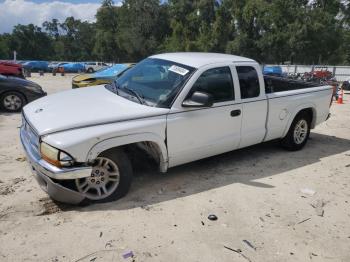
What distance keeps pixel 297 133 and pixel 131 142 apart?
3824mm

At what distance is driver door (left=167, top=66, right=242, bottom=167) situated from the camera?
16.0ft

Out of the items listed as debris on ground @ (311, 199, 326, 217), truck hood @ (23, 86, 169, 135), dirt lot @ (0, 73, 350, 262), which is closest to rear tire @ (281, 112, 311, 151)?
dirt lot @ (0, 73, 350, 262)

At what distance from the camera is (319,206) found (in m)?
4.81

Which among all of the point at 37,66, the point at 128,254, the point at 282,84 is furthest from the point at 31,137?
the point at 37,66

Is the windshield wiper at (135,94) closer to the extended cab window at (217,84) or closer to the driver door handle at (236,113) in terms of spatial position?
the extended cab window at (217,84)

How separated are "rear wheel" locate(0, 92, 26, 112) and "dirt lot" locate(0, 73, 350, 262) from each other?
14.6 ft

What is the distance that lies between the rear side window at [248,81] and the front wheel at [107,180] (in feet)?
7.19

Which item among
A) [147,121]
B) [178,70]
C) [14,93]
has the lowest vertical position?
[14,93]

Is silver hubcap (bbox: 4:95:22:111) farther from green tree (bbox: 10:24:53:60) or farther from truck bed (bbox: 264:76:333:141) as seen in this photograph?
green tree (bbox: 10:24:53:60)

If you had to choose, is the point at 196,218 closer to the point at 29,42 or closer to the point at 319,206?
the point at 319,206

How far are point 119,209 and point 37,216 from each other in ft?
2.97

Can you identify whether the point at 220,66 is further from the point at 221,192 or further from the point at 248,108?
the point at 221,192

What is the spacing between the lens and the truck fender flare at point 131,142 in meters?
4.15

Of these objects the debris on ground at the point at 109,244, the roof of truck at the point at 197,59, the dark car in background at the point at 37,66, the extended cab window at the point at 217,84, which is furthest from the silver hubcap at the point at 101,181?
the dark car in background at the point at 37,66
